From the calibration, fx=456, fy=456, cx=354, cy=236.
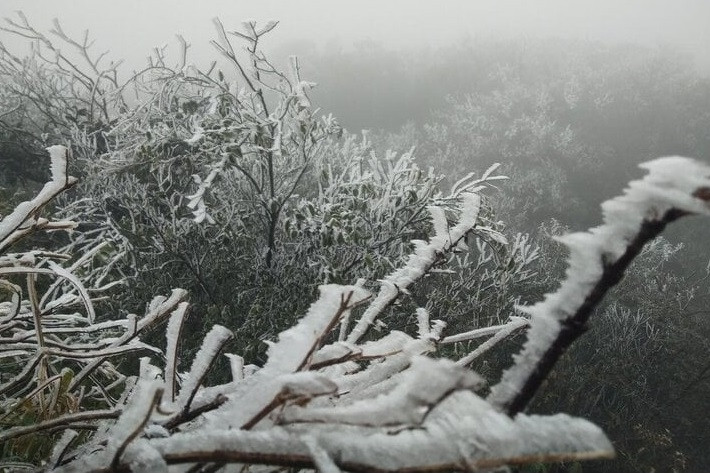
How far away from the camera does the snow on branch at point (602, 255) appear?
0.80ft

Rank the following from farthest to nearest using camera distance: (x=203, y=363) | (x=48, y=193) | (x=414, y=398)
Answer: (x=48, y=193) → (x=203, y=363) → (x=414, y=398)

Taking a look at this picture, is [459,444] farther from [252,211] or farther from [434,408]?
[252,211]

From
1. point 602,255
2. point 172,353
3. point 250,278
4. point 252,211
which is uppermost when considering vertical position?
point 602,255

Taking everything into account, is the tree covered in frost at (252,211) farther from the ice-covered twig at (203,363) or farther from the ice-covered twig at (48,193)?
the ice-covered twig at (203,363)

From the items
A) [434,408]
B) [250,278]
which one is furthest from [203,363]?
[250,278]

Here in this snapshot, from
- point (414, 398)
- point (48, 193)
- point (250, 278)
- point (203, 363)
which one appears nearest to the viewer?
point (414, 398)

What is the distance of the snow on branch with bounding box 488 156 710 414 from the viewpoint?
245 mm

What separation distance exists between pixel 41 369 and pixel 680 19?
3246 cm

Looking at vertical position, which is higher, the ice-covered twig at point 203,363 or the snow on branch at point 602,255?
the snow on branch at point 602,255

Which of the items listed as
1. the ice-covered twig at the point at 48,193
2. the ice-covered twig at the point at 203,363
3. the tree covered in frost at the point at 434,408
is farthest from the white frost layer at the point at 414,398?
the ice-covered twig at the point at 48,193

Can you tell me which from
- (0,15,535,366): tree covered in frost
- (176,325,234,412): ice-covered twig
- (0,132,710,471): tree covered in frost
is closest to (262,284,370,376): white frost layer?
(0,132,710,471): tree covered in frost

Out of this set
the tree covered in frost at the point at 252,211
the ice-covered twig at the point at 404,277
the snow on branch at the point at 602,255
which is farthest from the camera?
the tree covered in frost at the point at 252,211

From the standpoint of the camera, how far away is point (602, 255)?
265 millimetres

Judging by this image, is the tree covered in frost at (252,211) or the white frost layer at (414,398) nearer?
the white frost layer at (414,398)
